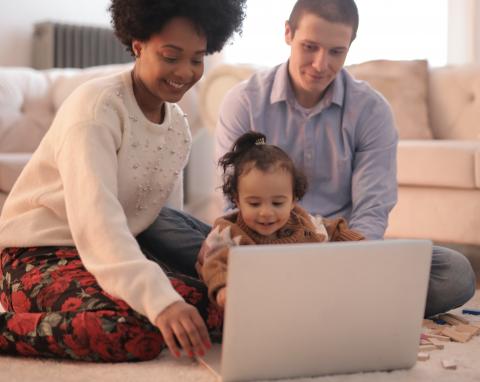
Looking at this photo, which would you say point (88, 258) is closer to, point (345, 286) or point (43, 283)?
point (43, 283)

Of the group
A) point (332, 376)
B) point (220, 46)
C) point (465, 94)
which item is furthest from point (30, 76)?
point (332, 376)

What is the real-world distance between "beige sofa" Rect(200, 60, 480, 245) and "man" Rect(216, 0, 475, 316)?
89 cm

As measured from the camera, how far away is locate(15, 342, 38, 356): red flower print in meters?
1.57

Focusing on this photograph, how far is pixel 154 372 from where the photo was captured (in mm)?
1499

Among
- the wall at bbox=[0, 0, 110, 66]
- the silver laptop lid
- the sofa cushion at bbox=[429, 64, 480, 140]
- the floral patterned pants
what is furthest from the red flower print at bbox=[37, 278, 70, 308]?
the wall at bbox=[0, 0, 110, 66]

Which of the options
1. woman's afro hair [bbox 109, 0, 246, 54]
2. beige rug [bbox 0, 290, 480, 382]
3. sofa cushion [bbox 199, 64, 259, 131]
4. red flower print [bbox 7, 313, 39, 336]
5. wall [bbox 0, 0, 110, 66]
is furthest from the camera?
wall [bbox 0, 0, 110, 66]

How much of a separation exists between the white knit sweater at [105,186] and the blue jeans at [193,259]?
11 centimetres

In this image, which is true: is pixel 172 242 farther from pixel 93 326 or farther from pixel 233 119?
pixel 93 326

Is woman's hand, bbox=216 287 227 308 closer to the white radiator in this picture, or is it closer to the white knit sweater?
the white knit sweater

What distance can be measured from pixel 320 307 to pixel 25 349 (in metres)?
0.57

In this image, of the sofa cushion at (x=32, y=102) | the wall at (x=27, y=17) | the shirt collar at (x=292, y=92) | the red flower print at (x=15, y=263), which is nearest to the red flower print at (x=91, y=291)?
the red flower print at (x=15, y=263)

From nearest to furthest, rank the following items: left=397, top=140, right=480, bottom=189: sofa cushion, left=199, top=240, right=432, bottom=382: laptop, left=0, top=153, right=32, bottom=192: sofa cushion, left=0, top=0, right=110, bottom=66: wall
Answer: left=199, top=240, right=432, bottom=382: laptop, left=397, top=140, right=480, bottom=189: sofa cushion, left=0, top=153, right=32, bottom=192: sofa cushion, left=0, top=0, right=110, bottom=66: wall

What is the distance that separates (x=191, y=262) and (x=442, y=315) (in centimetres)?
62

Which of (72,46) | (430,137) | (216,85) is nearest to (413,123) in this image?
(430,137)
